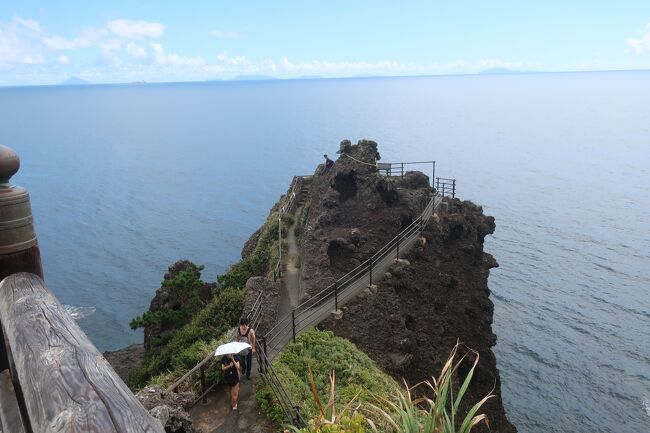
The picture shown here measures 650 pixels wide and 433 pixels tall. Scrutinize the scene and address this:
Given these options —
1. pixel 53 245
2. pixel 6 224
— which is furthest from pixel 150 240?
pixel 6 224

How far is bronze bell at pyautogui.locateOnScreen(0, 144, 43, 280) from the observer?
131 inches

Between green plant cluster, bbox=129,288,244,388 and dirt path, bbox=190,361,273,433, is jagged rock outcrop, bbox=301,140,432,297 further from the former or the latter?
dirt path, bbox=190,361,273,433

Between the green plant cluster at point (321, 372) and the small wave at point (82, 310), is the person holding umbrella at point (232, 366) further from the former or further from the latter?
the small wave at point (82, 310)

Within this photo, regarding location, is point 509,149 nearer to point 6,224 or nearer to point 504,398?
point 504,398

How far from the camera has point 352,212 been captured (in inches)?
1063

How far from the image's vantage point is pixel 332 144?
118188mm

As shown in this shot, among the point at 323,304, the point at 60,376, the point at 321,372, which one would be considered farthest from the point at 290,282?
the point at 60,376

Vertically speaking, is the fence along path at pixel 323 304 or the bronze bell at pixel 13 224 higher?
the bronze bell at pixel 13 224

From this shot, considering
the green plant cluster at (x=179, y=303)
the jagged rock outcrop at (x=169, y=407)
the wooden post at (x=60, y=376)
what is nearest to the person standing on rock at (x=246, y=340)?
the jagged rock outcrop at (x=169, y=407)

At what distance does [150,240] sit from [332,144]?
64598 mm

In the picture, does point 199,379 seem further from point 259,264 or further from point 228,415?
point 259,264

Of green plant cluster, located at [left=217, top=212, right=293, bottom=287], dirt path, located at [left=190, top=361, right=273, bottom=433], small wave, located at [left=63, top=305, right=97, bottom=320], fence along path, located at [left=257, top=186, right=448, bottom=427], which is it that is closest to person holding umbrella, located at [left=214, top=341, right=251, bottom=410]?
dirt path, located at [left=190, top=361, right=273, bottom=433]

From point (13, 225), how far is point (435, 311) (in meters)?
21.0

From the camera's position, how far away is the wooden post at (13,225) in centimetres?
333
